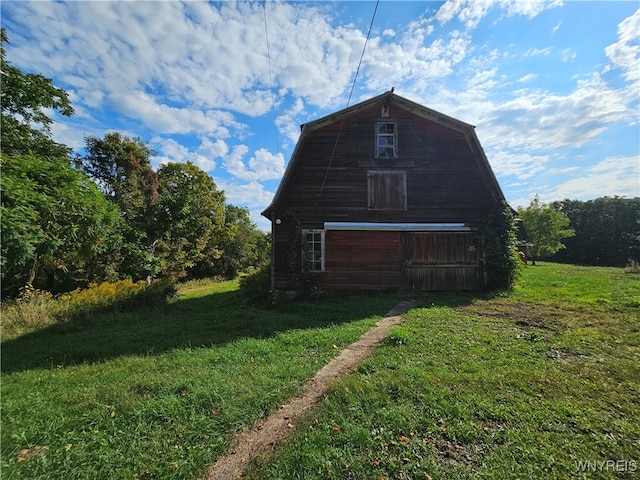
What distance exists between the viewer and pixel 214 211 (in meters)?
28.5

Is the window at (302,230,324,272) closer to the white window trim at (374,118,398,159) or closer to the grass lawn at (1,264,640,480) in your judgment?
the white window trim at (374,118,398,159)

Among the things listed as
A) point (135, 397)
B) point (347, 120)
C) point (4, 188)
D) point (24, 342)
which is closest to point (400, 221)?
point (347, 120)

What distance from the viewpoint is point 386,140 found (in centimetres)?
1218

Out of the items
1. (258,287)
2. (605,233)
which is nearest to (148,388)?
(258,287)

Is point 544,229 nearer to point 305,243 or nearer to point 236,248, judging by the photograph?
point 305,243

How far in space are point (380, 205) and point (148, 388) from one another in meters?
9.77

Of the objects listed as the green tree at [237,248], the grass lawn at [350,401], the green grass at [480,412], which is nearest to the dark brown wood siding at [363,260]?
the grass lawn at [350,401]

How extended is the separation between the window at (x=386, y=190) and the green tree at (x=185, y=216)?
1472 cm

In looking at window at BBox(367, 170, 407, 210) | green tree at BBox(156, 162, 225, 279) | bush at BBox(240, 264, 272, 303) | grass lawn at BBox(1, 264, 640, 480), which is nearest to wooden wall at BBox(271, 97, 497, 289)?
window at BBox(367, 170, 407, 210)

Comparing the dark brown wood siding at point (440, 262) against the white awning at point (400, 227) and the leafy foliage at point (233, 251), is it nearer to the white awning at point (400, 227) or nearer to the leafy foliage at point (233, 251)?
the white awning at point (400, 227)

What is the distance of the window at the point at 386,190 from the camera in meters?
11.9

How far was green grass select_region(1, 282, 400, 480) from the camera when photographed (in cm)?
289

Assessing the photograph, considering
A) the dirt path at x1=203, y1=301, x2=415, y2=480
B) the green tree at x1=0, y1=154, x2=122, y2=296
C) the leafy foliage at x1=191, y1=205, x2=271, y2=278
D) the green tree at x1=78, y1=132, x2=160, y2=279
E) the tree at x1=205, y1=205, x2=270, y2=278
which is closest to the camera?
the dirt path at x1=203, y1=301, x2=415, y2=480

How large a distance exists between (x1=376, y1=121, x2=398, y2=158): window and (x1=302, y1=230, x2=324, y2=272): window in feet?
13.7
